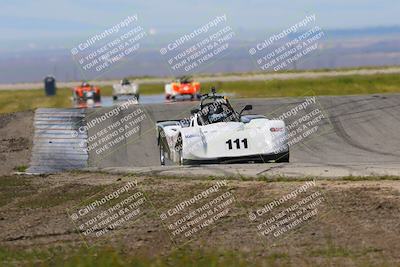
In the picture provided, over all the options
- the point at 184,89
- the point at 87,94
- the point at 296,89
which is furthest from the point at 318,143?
the point at 296,89

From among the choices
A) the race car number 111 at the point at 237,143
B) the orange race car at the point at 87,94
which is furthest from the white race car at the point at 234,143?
the orange race car at the point at 87,94

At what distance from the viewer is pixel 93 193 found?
13719 millimetres

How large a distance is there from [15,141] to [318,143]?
896 cm

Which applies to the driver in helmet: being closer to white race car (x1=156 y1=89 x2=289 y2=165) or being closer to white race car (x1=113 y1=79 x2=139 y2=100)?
white race car (x1=156 y1=89 x2=289 y2=165)

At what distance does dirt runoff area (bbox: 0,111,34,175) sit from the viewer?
Result: 2127 centimetres

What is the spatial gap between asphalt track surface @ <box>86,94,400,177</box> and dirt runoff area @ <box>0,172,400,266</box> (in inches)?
53.3

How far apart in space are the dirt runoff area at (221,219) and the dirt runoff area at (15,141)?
22.7 ft

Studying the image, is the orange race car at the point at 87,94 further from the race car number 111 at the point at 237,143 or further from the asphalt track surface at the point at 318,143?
the race car number 111 at the point at 237,143

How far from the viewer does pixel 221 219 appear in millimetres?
10844

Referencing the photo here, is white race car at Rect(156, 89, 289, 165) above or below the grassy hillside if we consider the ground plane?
above

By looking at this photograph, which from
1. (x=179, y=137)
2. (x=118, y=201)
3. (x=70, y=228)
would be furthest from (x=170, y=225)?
(x=179, y=137)

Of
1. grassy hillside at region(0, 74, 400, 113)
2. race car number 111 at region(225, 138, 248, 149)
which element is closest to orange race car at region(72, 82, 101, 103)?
grassy hillside at region(0, 74, 400, 113)

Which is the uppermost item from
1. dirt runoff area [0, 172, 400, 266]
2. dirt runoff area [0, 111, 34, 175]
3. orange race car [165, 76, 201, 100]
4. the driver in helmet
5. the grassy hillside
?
the driver in helmet

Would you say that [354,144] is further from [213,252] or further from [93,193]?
[213,252]
